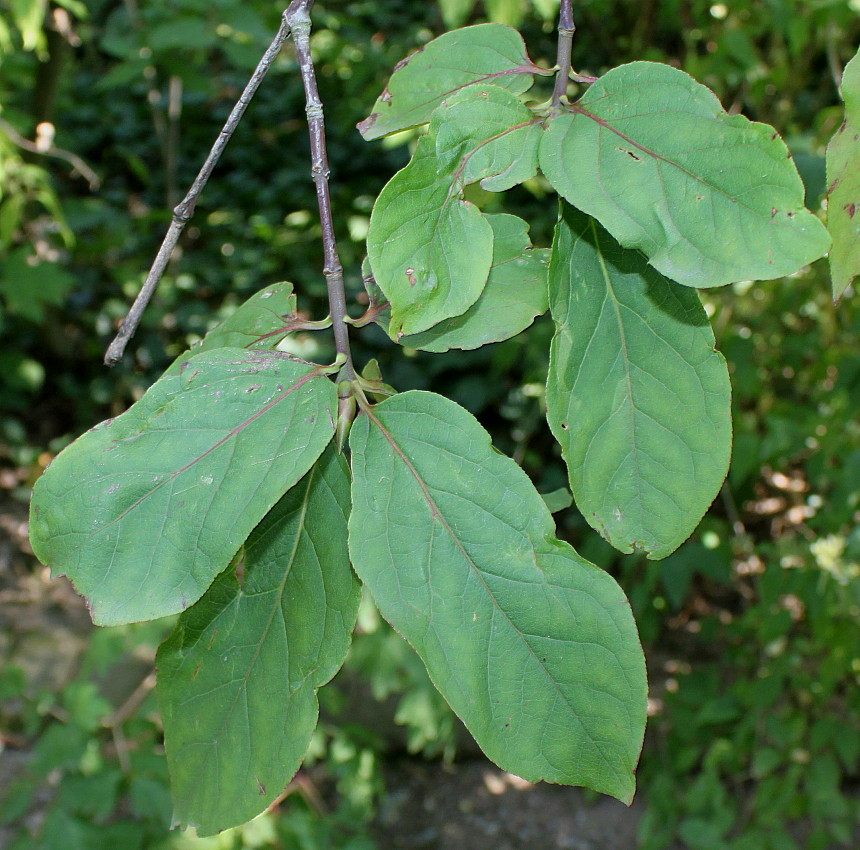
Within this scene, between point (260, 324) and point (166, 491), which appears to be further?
point (260, 324)

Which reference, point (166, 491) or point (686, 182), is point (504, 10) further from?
point (166, 491)

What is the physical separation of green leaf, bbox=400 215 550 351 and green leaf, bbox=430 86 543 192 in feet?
0.25

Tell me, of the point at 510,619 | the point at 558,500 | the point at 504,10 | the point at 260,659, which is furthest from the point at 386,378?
the point at 510,619

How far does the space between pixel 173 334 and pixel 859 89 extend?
3981mm

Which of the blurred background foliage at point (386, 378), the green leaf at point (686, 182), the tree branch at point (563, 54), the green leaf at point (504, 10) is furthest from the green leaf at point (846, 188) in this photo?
the green leaf at point (504, 10)

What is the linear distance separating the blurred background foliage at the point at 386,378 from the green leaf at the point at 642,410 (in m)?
0.73

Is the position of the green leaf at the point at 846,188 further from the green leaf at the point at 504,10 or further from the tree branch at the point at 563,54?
the green leaf at the point at 504,10

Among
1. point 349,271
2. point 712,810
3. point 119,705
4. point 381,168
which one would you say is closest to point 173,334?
point 349,271

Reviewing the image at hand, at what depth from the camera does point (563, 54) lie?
2.26ft

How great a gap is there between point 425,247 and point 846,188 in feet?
1.03

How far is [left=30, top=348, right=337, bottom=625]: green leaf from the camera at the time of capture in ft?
2.00

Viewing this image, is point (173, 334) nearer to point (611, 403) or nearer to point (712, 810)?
point (712, 810)

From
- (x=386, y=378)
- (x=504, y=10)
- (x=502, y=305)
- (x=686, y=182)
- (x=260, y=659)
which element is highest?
(x=686, y=182)

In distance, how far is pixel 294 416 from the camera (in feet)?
2.10
